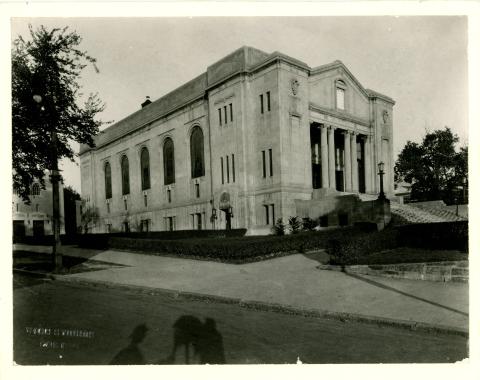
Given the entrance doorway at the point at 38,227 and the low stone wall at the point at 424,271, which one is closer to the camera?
the low stone wall at the point at 424,271

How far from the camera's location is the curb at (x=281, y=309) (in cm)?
725

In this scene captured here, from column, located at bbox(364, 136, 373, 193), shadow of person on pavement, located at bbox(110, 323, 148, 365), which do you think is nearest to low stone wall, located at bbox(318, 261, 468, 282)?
shadow of person on pavement, located at bbox(110, 323, 148, 365)

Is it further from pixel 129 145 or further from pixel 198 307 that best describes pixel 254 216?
pixel 129 145

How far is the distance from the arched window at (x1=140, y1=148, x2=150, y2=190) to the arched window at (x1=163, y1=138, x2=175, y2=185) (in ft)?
13.5

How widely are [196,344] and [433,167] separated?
46930 mm

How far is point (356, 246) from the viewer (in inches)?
592

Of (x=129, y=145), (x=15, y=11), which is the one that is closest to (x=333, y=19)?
(x=15, y=11)

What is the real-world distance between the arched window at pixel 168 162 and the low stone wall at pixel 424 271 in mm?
34139

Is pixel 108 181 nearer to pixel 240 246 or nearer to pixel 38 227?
pixel 38 227

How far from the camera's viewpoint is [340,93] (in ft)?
127

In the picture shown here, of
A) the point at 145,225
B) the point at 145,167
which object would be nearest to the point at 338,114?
the point at 145,167

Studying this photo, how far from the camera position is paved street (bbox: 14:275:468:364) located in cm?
606

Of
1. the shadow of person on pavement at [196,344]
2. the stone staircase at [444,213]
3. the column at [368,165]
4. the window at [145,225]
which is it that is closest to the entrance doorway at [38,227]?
the window at [145,225]

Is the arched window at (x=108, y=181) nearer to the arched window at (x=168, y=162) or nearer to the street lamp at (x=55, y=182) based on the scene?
the arched window at (x=168, y=162)
